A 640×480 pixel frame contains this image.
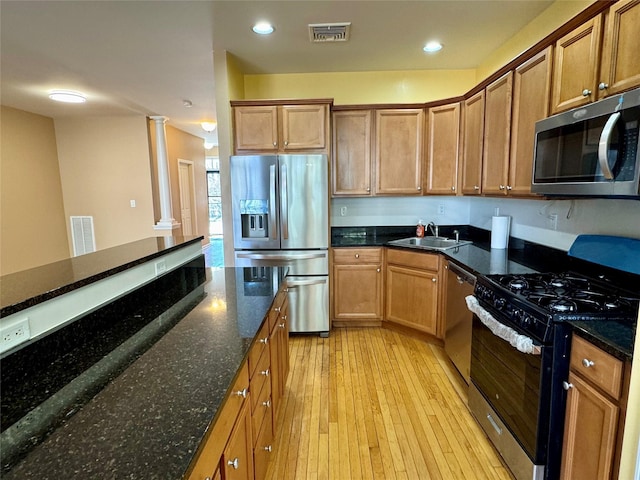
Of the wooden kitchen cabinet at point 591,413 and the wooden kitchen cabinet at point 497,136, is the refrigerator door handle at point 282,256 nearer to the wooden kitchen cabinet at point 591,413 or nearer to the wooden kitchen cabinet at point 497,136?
the wooden kitchen cabinet at point 497,136

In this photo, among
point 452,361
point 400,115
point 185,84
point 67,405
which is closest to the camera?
point 67,405

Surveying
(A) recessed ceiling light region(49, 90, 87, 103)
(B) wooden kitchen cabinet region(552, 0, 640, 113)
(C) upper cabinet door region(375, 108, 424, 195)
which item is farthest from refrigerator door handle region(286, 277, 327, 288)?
(A) recessed ceiling light region(49, 90, 87, 103)

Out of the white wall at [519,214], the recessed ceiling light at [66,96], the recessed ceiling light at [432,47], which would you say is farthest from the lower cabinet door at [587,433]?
the recessed ceiling light at [66,96]

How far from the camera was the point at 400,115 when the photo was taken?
3.43m

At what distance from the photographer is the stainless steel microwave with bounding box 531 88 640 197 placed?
137cm

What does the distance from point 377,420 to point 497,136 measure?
218 cm

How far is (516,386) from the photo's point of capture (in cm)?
167

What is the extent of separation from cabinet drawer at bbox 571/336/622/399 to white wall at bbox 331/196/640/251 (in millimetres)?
877

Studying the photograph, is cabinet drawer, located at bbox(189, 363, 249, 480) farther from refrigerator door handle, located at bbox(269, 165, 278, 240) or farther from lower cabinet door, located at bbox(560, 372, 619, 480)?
refrigerator door handle, located at bbox(269, 165, 278, 240)

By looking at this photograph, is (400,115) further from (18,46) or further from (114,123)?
(114,123)

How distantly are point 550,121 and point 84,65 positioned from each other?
412 cm

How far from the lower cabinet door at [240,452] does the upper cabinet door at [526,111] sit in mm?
2082

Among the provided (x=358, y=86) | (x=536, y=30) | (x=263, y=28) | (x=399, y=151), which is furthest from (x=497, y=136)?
(x=263, y=28)

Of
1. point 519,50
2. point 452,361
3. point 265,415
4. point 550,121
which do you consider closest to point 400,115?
point 519,50
